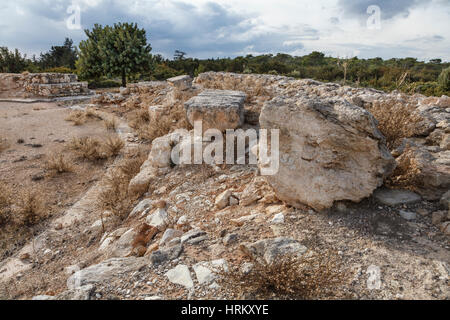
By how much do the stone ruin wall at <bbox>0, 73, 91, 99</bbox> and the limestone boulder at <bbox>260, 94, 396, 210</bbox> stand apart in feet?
45.7

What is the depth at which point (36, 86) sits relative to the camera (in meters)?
12.7

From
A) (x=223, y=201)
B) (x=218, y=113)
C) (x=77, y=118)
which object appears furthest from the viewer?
(x=77, y=118)

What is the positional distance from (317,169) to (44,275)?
281cm

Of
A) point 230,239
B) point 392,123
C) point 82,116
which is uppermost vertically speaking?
point 82,116

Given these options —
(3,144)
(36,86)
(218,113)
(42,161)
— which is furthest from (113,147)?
(36,86)

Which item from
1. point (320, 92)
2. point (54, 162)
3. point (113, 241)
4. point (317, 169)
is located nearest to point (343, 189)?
point (317, 169)

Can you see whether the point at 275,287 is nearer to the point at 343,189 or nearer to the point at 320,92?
the point at 343,189

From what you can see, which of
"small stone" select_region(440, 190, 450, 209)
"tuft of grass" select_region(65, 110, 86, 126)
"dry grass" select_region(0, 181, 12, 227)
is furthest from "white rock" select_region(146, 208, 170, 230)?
"tuft of grass" select_region(65, 110, 86, 126)

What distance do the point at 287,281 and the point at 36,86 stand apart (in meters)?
15.2

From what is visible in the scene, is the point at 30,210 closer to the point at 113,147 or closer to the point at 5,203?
the point at 5,203

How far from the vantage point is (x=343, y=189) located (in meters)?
2.24

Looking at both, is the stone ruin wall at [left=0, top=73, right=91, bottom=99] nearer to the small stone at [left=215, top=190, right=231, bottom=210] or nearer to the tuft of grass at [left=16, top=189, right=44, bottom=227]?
the tuft of grass at [left=16, top=189, right=44, bottom=227]

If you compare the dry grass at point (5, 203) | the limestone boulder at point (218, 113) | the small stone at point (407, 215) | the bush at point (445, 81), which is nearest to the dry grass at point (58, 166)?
the dry grass at point (5, 203)

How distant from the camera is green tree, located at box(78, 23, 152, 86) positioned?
536 inches
